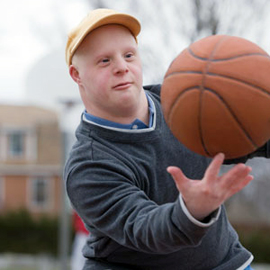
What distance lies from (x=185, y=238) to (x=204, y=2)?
245 inches

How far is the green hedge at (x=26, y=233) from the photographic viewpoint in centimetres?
2822

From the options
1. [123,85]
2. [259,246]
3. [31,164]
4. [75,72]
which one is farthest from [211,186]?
[31,164]

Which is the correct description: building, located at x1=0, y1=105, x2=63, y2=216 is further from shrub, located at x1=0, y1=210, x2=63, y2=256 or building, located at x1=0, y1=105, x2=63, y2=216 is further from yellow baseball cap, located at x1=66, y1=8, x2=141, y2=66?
yellow baseball cap, located at x1=66, y1=8, x2=141, y2=66

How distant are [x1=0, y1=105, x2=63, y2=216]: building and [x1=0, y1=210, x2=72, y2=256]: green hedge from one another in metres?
5.33

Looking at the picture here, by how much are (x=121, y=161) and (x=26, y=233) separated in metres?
27.9

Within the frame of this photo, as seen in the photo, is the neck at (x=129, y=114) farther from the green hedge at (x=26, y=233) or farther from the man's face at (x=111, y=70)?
the green hedge at (x=26, y=233)

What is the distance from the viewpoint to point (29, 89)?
39.0 feet

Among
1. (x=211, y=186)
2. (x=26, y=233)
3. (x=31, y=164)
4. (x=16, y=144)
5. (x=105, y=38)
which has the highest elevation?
(x=105, y=38)

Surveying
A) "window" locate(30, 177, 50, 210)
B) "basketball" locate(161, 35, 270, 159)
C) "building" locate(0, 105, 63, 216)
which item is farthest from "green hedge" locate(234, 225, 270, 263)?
"basketball" locate(161, 35, 270, 159)

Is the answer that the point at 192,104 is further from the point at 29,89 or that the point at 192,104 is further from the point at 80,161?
the point at 29,89

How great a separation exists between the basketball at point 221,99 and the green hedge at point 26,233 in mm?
25282

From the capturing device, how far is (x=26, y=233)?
30.0 meters

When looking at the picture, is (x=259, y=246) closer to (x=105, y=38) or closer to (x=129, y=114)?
(x=129, y=114)

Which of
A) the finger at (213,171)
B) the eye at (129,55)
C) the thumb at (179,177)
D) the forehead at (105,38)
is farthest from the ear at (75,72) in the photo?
the finger at (213,171)
